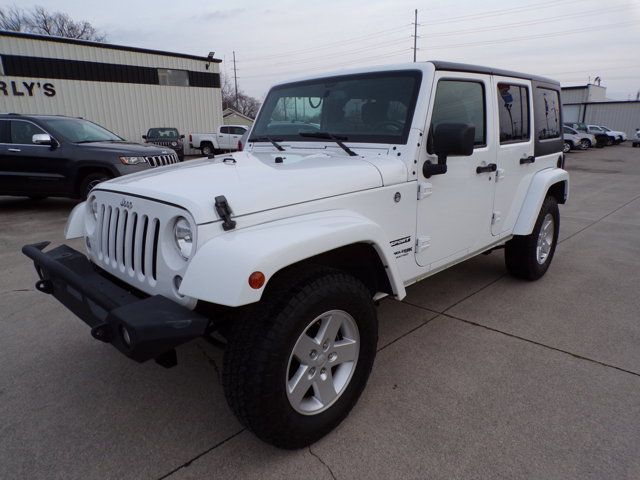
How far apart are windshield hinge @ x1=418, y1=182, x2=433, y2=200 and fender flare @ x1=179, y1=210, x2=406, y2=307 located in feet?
2.46

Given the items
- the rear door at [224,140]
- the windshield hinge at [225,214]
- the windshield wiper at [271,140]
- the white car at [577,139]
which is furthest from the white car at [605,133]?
the windshield hinge at [225,214]

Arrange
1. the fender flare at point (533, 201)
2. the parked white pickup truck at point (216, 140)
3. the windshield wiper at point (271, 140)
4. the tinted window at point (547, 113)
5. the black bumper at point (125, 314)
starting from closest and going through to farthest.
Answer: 1. the black bumper at point (125, 314)
2. the windshield wiper at point (271, 140)
3. the fender flare at point (533, 201)
4. the tinted window at point (547, 113)
5. the parked white pickup truck at point (216, 140)

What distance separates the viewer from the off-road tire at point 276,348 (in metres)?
1.87

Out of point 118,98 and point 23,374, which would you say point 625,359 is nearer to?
point 23,374

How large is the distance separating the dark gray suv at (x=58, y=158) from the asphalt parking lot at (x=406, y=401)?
12.5ft

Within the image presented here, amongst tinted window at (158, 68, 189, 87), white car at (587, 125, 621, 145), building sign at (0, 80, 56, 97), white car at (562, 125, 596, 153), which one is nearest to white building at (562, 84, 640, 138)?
white car at (587, 125, 621, 145)

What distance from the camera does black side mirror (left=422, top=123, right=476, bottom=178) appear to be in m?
2.50

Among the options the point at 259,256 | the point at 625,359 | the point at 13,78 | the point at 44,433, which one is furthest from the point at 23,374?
the point at 13,78

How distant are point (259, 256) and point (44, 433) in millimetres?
1631

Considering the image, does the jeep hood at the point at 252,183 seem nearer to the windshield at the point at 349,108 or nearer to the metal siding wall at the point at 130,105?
the windshield at the point at 349,108

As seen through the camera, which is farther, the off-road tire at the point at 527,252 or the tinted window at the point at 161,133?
the tinted window at the point at 161,133

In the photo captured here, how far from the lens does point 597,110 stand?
134 ft

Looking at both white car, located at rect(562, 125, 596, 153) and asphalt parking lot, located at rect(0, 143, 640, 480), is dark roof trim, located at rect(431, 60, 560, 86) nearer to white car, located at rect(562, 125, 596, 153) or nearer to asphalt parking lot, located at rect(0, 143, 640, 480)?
asphalt parking lot, located at rect(0, 143, 640, 480)

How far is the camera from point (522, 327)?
348cm
